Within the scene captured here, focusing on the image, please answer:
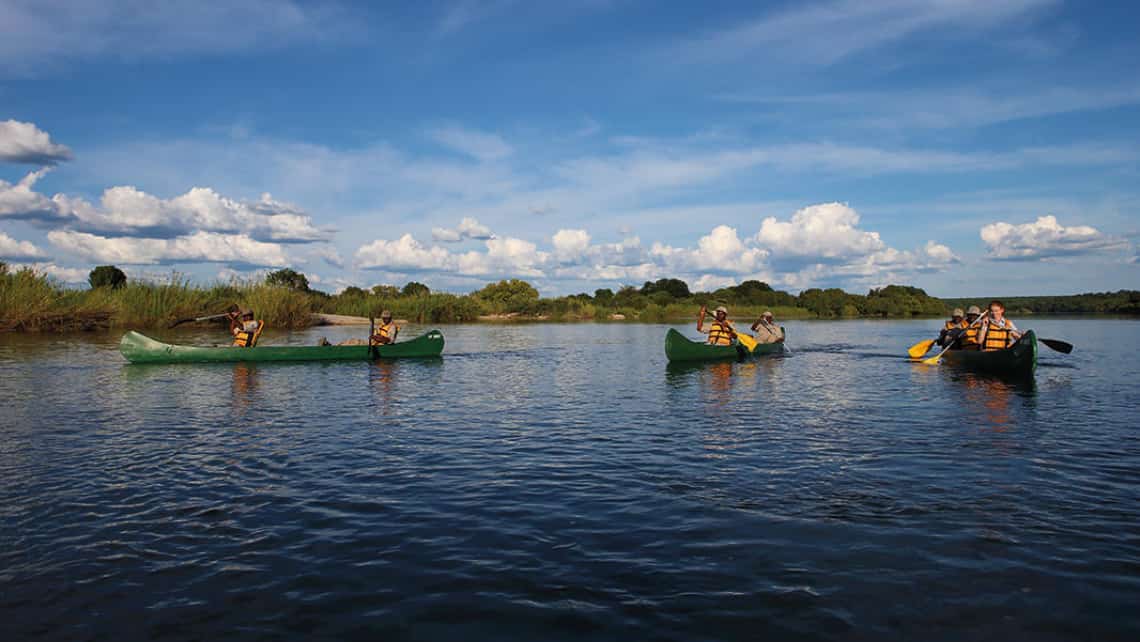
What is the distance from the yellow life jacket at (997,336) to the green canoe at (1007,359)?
1.51 ft

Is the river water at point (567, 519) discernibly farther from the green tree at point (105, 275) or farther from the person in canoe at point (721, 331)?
the green tree at point (105, 275)

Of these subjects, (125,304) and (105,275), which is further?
(105,275)

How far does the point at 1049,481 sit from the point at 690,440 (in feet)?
15.0

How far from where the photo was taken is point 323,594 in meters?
5.44

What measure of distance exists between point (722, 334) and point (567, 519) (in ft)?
60.5

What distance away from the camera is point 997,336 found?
2072 centimetres

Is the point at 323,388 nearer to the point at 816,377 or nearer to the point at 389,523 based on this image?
the point at 389,523

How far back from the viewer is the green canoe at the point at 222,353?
21984 millimetres

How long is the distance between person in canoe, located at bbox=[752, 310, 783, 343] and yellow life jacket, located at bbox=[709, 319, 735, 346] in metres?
1.95

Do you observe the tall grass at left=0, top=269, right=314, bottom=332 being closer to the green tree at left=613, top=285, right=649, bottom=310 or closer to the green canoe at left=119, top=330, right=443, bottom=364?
the green canoe at left=119, top=330, right=443, bottom=364

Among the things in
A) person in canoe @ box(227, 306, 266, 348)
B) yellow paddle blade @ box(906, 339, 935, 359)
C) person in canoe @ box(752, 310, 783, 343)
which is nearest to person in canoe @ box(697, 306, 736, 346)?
person in canoe @ box(752, 310, 783, 343)

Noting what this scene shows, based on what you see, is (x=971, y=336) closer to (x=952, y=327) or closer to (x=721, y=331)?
(x=952, y=327)

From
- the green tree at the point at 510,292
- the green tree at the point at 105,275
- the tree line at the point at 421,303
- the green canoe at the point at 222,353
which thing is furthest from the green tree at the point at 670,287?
the green canoe at the point at 222,353

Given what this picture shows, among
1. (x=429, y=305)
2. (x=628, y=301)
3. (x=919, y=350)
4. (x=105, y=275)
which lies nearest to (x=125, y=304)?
(x=429, y=305)
